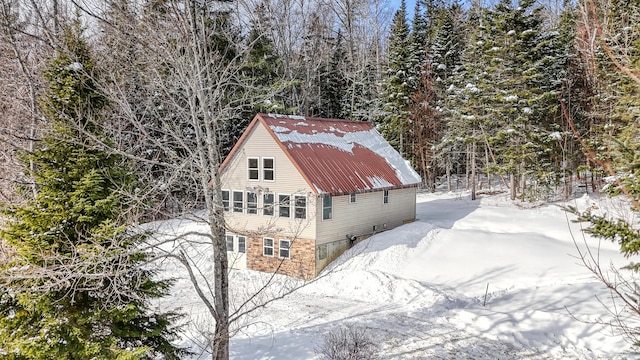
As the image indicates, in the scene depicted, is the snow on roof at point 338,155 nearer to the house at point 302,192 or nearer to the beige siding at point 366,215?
the house at point 302,192

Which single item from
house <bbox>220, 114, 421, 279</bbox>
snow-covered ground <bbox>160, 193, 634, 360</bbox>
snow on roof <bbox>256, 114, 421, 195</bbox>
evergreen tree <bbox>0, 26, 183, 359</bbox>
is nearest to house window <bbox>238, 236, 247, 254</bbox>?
house <bbox>220, 114, 421, 279</bbox>

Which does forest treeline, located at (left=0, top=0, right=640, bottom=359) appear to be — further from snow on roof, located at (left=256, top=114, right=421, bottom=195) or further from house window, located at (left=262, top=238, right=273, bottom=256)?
snow on roof, located at (left=256, top=114, right=421, bottom=195)

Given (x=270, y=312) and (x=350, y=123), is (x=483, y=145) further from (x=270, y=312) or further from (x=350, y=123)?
(x=270, y=312)

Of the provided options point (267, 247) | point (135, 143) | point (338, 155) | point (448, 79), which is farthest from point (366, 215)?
point (448, 79)

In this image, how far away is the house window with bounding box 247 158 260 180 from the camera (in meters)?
19.0

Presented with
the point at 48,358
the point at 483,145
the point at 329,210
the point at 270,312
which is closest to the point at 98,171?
the point at 48,358

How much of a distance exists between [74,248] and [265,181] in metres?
12.4

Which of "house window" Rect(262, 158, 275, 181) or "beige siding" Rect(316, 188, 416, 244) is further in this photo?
"house window" Rect(262, 158, 275, 181)

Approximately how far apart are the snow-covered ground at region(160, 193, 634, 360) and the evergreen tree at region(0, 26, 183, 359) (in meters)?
2.29

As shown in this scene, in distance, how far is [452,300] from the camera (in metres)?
14.2

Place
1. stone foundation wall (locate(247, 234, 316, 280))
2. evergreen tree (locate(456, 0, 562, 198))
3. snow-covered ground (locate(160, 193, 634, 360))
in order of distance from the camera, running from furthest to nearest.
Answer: evergreen tree (locate(456, 0, 562, 198)) → stone foundation wall (locate(247, 234, 316, 280)) → snow-covered ground (locate(160, 193, 634, 360))

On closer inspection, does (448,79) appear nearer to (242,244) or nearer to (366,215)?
(366,215)

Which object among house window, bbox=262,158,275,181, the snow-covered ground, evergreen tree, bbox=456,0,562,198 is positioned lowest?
the snow-covered ground

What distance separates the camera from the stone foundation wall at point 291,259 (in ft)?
57.5
